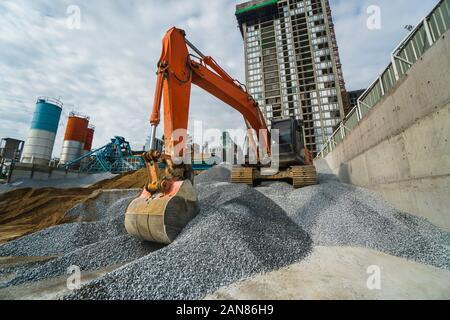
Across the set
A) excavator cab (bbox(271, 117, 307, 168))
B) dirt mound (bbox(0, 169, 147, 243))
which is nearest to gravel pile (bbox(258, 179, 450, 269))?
excavator cab (bbox(271, 117, 307, 168))

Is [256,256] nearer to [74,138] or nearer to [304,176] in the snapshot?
[304,176]

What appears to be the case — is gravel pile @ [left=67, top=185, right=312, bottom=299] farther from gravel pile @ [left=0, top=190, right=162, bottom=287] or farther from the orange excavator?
gravel pile @ [left=0, top=190, right=162, bottom=287]

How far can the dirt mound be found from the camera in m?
7.21

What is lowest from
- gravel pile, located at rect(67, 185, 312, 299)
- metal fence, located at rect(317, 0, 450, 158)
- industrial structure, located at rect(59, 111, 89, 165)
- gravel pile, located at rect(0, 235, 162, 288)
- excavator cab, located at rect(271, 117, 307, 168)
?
gravel pile, located at rect(0, 235, 162, 288)

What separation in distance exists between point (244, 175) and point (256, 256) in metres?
4.75

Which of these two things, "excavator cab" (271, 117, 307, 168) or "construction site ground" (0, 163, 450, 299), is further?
"excavator cab" (271, 117, 307, 168)

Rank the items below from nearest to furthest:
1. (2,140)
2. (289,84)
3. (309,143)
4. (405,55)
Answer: (405,55) < (2,140) < (309,143) < (289,84)

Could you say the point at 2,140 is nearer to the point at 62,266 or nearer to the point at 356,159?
the point at 62,266

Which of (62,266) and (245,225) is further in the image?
(245,225)

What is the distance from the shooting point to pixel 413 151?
4.07 m

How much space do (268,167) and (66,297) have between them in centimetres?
690

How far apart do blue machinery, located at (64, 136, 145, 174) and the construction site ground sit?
1831 centimetres

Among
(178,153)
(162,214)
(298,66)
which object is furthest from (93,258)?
(298,66)
